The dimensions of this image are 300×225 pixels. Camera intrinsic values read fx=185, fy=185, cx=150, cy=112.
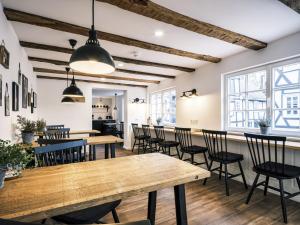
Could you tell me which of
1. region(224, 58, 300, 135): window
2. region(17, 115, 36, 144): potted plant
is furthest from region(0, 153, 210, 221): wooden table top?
region(224, 58, 300, 135): window

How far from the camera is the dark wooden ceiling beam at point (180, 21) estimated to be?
71.9 inches

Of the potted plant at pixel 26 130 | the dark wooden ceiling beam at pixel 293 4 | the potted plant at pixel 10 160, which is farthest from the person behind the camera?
the potted plant at pixel 26 130

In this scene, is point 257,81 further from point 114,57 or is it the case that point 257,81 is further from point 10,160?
point 10,160

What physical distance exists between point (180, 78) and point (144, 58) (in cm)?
163

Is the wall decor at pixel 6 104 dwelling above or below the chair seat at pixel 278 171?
above

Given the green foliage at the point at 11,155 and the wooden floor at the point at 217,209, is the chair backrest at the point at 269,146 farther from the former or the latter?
the green foliage at the point at 11,155

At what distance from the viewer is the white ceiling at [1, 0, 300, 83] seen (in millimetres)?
1956

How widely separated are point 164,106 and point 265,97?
3.26 m

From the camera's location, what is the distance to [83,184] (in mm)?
1150

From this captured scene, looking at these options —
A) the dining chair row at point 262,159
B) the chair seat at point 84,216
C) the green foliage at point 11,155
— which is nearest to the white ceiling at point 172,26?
the dining chair row at point 262,159

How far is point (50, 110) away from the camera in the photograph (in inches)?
215

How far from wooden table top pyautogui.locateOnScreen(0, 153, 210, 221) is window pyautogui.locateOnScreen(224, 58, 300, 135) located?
7.49 ft

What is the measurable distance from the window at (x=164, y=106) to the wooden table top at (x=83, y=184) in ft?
13.4

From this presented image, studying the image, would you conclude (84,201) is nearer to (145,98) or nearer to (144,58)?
(144,58)
